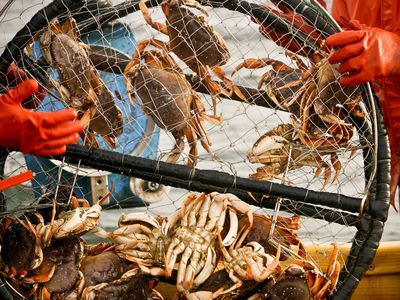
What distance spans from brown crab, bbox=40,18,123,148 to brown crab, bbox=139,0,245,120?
0.19 metres

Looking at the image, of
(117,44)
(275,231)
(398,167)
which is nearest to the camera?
(275,231)

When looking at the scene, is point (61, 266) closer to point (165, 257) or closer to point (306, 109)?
point (165, 257)

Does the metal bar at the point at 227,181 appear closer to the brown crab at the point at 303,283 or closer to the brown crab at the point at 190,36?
the brown crab at the point at 303,283

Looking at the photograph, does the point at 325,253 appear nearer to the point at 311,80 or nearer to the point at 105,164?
the point at 311,80

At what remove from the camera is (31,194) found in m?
2.38

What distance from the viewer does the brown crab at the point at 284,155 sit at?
2230mm

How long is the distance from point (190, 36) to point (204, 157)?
0.32 metres

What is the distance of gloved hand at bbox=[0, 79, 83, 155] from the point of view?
1769 mm

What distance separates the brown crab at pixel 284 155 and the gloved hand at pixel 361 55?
275 mm

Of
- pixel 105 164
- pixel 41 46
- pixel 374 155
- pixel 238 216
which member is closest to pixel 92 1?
pixel 41 46

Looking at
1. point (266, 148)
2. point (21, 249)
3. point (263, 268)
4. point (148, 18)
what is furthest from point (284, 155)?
point (21, 249)

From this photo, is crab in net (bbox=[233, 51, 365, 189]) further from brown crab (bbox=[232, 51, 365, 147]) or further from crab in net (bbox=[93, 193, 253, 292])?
crab in net (bbox=[93, 193, 253, 292])

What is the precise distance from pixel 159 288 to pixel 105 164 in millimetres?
587

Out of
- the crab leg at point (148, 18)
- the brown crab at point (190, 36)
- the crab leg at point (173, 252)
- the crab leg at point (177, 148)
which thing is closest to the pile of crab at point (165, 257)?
the crab leg at point (173, 252)
